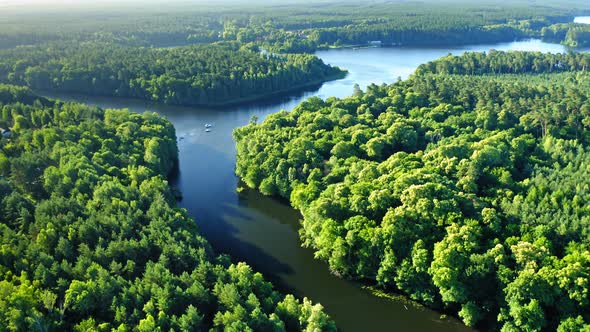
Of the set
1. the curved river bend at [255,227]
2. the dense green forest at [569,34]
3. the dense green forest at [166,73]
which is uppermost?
the dense green forest at [569,34]

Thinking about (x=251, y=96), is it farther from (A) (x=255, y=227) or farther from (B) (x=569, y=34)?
(B) (x=569, y=34)

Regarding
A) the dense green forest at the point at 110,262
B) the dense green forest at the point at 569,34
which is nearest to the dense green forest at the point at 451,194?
A: the dense green forest at the point at 110,262

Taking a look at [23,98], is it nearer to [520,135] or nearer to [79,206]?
[79,206]

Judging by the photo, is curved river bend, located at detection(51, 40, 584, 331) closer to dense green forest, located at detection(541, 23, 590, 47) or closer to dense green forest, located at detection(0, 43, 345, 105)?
dense green forest, located at detection(0, 43, 345, 105)

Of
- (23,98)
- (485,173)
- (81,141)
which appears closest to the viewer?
(485,173)

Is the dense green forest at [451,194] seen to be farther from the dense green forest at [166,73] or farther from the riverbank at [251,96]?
the dense green forest at [166,73]

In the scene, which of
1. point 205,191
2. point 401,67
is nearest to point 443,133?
point 205,191

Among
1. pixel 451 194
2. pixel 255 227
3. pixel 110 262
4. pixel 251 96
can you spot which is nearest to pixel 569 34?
pixel 251 96
